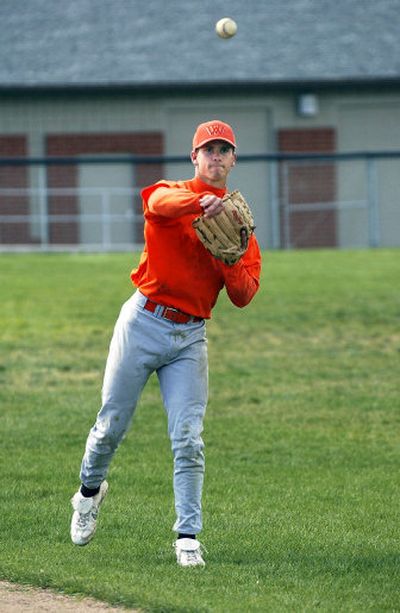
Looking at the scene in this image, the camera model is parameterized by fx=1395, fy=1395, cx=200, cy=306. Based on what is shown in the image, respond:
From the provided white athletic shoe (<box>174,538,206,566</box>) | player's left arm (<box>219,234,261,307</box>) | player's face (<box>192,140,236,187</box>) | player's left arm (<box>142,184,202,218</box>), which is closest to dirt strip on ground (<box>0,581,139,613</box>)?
white athletic shoe (<box>174,538,206,566</box>)

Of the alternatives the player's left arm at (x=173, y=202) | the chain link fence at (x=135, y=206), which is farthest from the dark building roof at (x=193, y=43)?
the player's left arm at (x=173, y=202)

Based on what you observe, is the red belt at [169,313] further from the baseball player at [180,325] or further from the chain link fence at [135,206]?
the chain link fence at [135,206]

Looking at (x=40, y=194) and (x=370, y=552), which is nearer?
(x=370, y=552)

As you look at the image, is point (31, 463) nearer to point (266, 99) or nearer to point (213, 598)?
point (213, 598)

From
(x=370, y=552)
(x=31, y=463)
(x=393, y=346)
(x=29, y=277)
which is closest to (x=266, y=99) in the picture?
(x=29, y=277)

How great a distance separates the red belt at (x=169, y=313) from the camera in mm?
6023

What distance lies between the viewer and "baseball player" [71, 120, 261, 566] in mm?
5945

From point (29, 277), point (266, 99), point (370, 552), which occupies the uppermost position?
point (266, 99)

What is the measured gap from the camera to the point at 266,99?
1151 inches

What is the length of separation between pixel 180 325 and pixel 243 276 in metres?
0.36

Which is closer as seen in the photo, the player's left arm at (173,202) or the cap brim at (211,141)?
the player's left arm at (173,202)

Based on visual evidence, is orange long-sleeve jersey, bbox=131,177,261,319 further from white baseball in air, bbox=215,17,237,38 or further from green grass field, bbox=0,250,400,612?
white baseball in air, bbox=215,17,237,38

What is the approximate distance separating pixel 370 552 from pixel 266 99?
23529 mm

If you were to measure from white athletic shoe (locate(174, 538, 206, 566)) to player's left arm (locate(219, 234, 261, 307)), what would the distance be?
1.05 m
